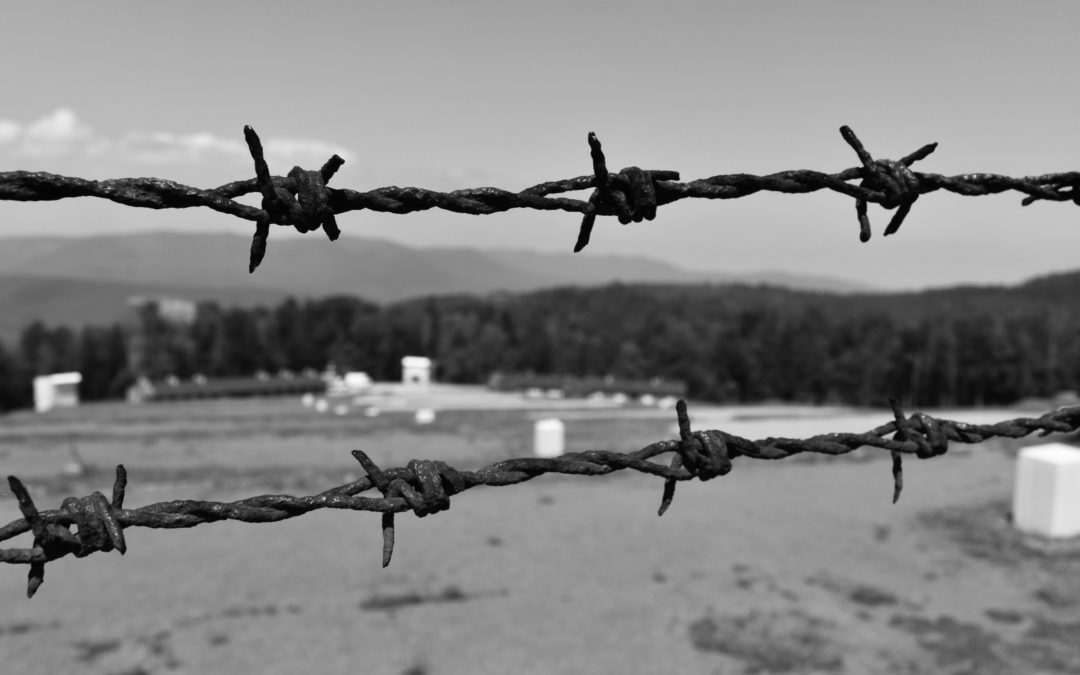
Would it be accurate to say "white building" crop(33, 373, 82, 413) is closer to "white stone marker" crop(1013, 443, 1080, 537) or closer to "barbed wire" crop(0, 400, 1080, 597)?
"white stone marker" crop(1013, 443, 1080, 537)

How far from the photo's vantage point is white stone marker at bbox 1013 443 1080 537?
13.6 meters

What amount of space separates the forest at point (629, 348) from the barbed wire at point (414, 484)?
77.7 metres

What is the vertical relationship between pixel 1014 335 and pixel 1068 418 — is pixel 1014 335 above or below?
below

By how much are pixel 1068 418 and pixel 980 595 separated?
10304 mm

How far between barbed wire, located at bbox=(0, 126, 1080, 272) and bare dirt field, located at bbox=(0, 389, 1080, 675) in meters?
7.80

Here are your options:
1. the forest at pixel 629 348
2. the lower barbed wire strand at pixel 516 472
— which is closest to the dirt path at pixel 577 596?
the lower barbed wire strand at pixel 516 472

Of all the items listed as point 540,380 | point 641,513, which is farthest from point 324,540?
point 540,380

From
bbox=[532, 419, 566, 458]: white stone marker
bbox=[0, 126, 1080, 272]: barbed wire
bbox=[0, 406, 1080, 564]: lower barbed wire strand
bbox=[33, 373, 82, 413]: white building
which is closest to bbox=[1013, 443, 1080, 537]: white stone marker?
bbox=[532, 419, 566, 458]: white stone marker

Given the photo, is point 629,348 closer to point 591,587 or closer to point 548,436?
point 548,436

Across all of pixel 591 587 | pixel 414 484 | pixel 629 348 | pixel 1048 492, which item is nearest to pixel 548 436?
pixel 591 587

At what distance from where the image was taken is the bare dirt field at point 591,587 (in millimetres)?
9219

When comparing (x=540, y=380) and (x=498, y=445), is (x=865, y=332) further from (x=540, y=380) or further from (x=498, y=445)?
(x=498, y=445)

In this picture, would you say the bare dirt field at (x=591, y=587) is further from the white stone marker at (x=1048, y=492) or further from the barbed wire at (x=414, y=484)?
the barbed wire at (x=414, y=484)

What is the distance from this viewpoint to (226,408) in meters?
50.4
